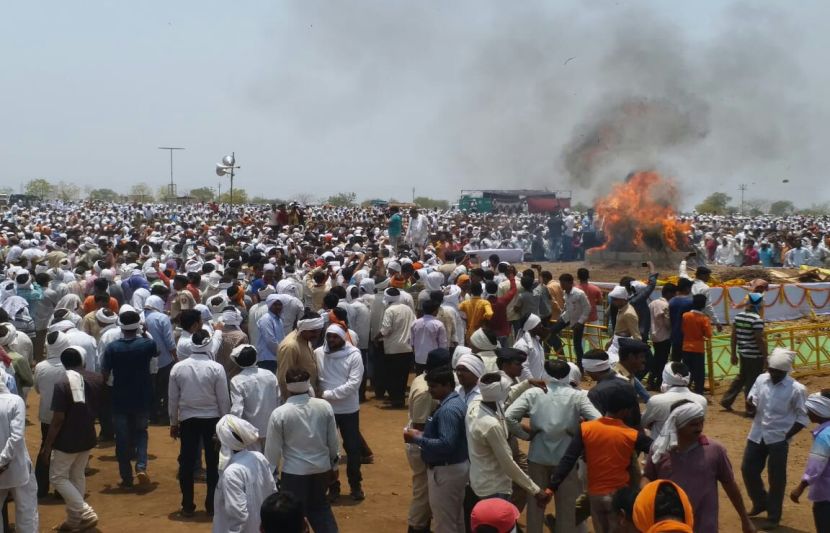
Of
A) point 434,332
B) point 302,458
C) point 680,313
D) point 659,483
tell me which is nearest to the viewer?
point 659,483

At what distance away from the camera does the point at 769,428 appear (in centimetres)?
751

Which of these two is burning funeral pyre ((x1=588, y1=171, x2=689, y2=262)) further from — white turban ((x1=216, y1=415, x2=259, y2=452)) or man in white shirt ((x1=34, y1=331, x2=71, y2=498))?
white turban ((x1=216, y1=415, x2=259, y2=452))

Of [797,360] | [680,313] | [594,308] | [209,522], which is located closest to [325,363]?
[209,522]

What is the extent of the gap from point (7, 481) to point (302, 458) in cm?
223

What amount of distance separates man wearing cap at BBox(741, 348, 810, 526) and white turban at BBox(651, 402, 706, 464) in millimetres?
2257

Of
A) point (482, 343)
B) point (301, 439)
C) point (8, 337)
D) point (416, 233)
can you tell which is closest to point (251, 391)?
point (301, 439)

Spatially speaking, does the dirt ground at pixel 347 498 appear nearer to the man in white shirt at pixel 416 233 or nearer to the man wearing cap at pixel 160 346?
the man wearing cap at pixel 160 346

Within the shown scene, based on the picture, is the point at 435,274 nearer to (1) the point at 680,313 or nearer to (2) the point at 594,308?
(2) the point at 594,308

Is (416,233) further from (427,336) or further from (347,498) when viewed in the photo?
(347,498)

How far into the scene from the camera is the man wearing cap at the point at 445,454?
242 inches

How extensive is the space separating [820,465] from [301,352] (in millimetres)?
4460

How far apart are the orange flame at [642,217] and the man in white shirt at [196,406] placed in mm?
19500

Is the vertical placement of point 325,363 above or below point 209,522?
above

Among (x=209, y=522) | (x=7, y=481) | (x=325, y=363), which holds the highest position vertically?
(x=325, y=363)
